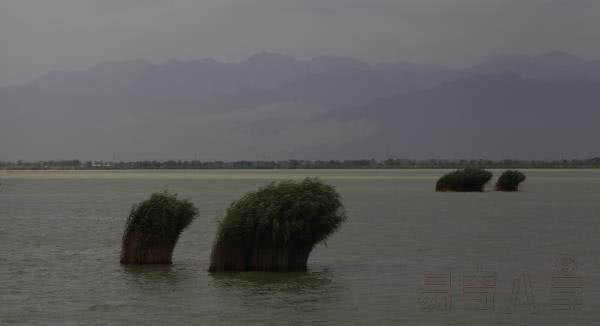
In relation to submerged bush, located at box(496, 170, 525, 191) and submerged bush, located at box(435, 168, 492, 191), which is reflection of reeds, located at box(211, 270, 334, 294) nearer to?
submerged bush, located at box(435, 168, 492, 191)

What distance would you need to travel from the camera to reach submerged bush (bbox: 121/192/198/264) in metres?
26.8

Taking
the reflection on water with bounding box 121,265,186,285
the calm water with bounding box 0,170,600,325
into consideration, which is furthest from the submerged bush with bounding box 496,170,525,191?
the reflection on water with bounding box 121,265,186,285

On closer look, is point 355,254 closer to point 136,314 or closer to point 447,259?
point 447,259

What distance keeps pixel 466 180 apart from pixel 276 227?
64.5 metres

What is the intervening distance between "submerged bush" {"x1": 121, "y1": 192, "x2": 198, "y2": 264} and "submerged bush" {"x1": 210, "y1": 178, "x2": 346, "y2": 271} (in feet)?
4.50

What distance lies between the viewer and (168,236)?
90.3 ft

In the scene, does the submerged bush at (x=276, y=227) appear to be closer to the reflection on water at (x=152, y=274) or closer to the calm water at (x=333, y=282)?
the calm water at (x=333, y=282)

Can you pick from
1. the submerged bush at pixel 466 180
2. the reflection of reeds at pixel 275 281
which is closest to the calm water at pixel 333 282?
the reflection of reeds at pixel 275 281

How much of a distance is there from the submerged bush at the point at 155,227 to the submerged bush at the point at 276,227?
1.37m

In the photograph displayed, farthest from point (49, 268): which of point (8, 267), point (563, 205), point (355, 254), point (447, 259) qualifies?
point (563, 205)

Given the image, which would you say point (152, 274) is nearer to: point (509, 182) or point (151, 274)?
point (151, 274)

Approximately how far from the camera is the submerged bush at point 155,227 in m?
26.8

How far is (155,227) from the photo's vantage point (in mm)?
26938

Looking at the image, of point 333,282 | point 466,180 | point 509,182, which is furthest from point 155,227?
point 509,182
